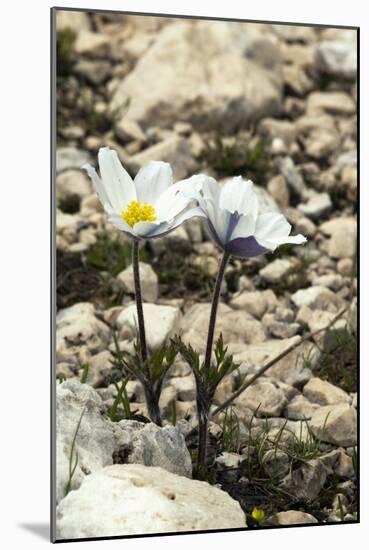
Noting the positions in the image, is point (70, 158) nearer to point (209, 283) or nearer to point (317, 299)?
point (209, 283)

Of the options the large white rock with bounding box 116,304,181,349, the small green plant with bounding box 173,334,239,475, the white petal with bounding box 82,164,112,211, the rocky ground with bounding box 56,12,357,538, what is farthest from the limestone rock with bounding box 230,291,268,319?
the white petal with bounding box 82,164,112,211

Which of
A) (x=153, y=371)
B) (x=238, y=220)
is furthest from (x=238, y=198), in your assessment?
(x=153, y=371)

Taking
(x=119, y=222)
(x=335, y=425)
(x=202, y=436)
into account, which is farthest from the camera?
(x=335, y=425)

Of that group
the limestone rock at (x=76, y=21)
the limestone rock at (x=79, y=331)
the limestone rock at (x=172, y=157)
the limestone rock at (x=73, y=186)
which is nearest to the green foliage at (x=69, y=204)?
the limestone rock at (x=73, y=186)

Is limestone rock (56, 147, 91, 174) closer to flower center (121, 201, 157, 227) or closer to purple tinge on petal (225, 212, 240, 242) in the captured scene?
flower center (121, 201, 157, 227)

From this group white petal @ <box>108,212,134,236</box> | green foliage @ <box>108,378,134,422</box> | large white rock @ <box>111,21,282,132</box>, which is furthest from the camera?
large white rock @ <box>111,21,282,132</box>

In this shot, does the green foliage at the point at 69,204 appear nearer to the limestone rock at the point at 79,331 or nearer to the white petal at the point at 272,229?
the limestone rock at the point at 79,331
